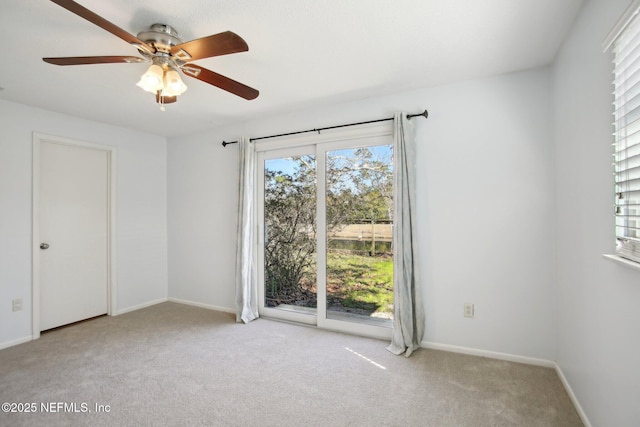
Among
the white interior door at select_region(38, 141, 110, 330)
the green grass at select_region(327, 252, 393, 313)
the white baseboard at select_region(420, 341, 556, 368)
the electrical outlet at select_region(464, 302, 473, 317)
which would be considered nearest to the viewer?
the white baseboard at select_region(420, 341, 556, 368)

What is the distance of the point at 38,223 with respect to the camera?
315 cm

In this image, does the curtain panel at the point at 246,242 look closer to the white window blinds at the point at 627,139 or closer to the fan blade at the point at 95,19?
the fan blade at the point at 95,19

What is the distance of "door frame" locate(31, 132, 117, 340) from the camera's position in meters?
3.10

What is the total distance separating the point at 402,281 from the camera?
106 inches

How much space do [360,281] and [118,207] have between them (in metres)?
3.22

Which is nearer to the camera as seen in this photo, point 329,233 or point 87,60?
point 87,60

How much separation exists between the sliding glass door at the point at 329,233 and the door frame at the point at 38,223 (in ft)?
6.18

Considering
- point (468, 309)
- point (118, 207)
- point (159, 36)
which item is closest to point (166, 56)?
point (159, 36)

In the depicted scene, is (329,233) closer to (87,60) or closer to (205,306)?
(205,306)

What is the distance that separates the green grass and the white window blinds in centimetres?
182

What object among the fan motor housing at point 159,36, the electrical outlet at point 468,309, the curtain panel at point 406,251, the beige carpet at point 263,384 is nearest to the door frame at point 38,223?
the beige carpet at point 263,384

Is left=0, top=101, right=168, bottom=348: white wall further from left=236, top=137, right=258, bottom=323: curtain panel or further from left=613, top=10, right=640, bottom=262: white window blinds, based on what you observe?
left=613, top=10, right=640, bottom=262: white window blinds

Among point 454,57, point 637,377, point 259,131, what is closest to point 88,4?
point 259,131

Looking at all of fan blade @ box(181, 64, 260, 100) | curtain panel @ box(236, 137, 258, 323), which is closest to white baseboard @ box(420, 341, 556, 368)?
curtain panel @ box(236, 137, 258, 323)
